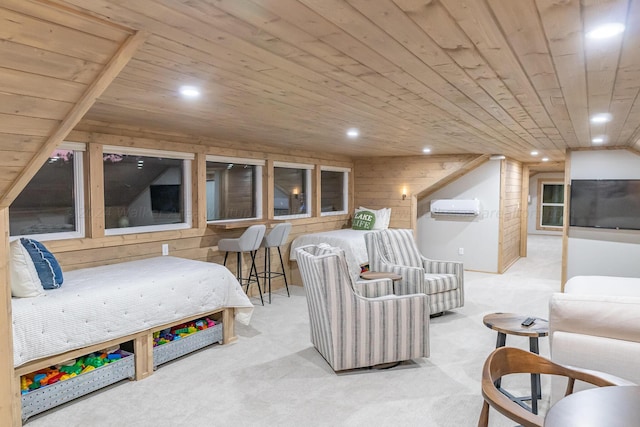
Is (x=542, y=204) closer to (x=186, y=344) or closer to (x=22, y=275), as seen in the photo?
(x=186, y=344)

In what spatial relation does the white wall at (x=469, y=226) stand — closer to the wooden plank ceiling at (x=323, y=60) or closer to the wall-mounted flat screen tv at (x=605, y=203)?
the wall-mounted flat screen tv at (x=605, y=203)

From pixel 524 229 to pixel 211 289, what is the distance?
7.60 metres

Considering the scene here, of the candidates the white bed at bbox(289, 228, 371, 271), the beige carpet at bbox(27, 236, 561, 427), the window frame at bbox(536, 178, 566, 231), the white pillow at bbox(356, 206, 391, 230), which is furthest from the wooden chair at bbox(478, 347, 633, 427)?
the window frame at bbox(536, 178, 566, 231)

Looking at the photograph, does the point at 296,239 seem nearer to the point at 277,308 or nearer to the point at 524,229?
the point at 277,308

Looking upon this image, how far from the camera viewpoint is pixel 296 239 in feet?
20.9

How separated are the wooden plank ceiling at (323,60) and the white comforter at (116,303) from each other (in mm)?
1166

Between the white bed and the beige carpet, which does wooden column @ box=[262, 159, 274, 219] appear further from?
the beige carpet

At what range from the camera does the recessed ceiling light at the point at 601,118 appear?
11.5 ft

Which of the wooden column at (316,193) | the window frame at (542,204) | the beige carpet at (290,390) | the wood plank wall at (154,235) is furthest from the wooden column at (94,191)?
the window frame at (542,204)

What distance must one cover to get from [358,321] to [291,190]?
3.74 m

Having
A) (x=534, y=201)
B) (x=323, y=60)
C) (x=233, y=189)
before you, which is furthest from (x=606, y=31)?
(x=534, y=201)

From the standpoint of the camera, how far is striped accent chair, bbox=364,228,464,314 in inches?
183

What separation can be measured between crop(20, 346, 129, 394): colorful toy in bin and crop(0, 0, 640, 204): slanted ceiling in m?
1.37

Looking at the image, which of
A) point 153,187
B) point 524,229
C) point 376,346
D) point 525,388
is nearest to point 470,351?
point 525,388
